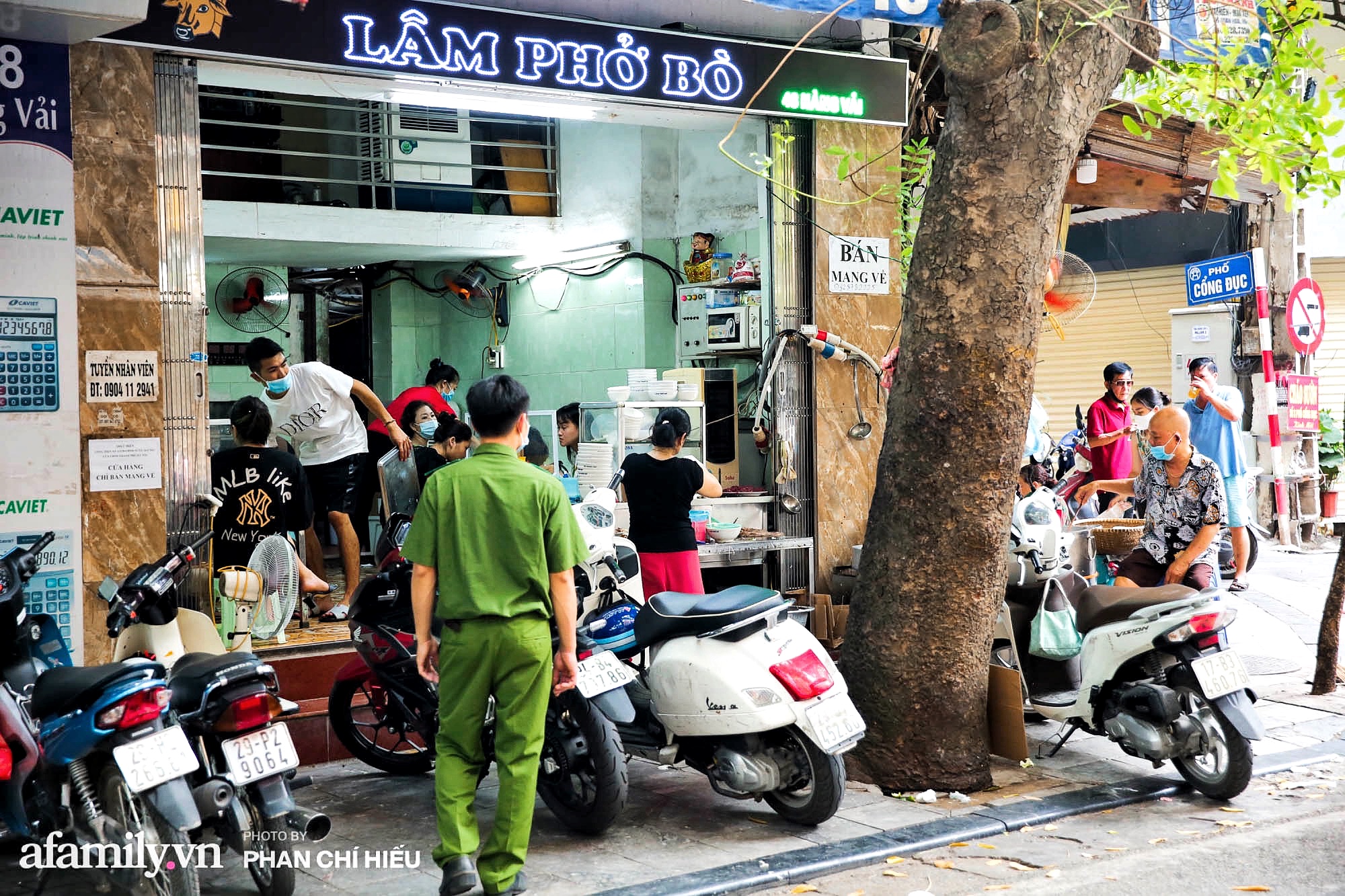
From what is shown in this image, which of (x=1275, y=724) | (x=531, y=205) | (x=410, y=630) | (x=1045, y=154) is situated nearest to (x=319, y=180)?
(x=531, y=205)

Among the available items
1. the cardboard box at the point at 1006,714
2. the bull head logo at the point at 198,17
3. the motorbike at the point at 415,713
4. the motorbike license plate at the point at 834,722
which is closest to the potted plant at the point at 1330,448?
the cardboard box at the point at 1006,714

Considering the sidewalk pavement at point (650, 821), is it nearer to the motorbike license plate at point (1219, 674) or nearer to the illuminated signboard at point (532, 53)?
the motorbike license plate at point (1219, 674)

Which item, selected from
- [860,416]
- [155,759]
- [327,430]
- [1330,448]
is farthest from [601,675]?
[1330,448]

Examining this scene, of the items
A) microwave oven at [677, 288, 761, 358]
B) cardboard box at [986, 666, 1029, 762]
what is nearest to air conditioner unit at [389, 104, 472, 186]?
microwave oven at [677, 288, 761, 358]

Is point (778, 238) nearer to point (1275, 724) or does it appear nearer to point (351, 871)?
point (1275, 724)

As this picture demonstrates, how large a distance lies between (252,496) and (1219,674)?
16.4 feet

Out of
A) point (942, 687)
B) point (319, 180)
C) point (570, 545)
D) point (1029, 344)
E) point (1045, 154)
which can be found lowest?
point (942, 687)

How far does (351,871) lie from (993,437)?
3.47 metres

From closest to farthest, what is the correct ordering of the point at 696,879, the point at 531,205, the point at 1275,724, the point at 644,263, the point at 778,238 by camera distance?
1. the point at 696,879
2. the point at 1275,724
3. the point at 778,238
4. the point at 644,263
5. the point at 531,205

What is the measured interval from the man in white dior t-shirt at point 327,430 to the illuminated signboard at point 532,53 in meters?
1.94

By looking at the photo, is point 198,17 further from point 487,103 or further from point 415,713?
point 415,713

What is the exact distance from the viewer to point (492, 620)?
15.5ft

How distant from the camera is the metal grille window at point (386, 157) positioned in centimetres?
1200

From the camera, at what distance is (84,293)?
660 centimetres
